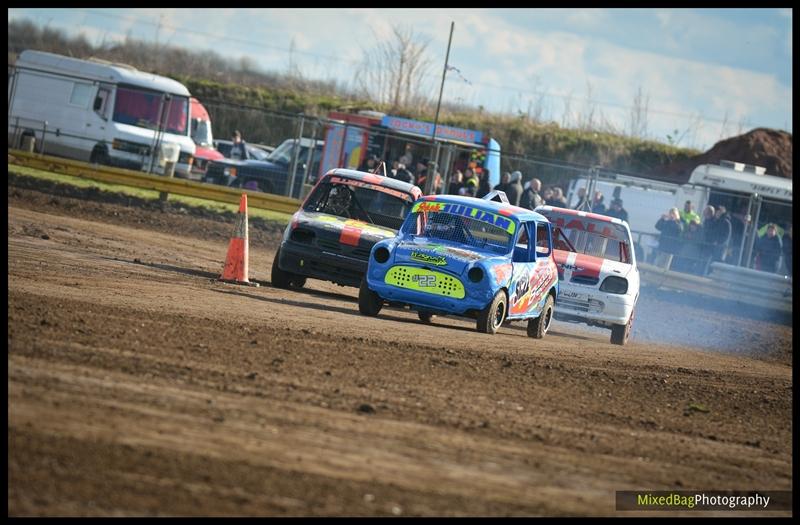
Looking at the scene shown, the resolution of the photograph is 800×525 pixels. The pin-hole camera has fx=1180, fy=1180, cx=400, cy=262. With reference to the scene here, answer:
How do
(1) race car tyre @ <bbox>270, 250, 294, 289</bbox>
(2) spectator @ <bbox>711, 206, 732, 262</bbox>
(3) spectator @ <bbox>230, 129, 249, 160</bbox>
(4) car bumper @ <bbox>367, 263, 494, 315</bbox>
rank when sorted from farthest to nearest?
(3) spectator @ <bbox>230, 129, 249, 160</bbox>
(2) spectator @ <bbox>711, 206, 732, 262</bbox>
(1) race car tyre @ <bbox>270, 250, 294, 289</bbox>
(4) car bumper @ <bbox>367, 263, 494, 315</bbox>

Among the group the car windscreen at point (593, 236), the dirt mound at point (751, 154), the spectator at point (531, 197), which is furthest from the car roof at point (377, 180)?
the dirt mound at point (751, 154)

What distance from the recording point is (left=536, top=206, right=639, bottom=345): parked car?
15.6 meters

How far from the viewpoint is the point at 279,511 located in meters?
5.16

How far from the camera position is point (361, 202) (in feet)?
51.5

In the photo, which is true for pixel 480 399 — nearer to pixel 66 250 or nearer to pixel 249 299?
pixel 249 299

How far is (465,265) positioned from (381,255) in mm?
A: 990

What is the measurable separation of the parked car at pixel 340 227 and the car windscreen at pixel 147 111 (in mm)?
13980

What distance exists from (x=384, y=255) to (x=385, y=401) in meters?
5.33

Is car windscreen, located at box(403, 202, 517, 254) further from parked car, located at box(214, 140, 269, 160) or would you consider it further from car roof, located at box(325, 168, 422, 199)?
parked car, located at box(214, 140, 269, 160)

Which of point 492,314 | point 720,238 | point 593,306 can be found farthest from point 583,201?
point 492,314

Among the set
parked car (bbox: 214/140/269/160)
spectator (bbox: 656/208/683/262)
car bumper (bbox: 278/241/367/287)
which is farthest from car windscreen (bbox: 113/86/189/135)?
car bumper (bbox: 278/241/367/287)

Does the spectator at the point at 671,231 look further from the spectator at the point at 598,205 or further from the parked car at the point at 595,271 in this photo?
the parked car at the point at 595,271

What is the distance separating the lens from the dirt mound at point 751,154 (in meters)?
41.5

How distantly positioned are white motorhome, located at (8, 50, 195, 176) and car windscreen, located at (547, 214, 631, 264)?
1358cm
